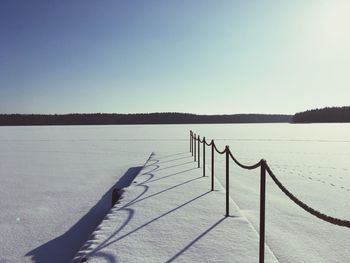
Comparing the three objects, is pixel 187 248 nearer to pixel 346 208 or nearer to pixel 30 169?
pixel 346 208

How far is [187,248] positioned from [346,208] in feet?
12.0

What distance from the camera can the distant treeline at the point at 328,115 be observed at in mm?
82350

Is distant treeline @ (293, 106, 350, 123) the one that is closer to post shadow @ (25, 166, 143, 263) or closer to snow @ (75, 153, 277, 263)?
snow @ (75, 153, 277, 263)

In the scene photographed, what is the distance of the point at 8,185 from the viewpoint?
8.41 metres

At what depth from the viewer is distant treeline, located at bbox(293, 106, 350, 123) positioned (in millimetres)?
82350

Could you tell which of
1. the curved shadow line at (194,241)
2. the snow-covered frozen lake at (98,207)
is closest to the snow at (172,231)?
the curved shadow line at (194,241)

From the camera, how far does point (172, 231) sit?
4.01 metres

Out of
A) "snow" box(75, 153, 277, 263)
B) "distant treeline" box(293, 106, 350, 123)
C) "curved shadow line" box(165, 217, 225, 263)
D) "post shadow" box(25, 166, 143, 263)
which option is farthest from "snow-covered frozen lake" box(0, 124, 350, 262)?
"distant treeline" box(293, 106, 350, 123)

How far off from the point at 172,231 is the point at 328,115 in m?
90.7

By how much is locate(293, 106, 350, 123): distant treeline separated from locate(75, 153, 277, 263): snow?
8700cm

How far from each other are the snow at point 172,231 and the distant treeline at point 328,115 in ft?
285

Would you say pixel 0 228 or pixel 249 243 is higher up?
pixel 249 243

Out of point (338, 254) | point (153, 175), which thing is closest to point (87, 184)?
point (153, 175)

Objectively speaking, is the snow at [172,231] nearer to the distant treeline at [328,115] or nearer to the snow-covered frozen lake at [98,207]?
the snow-covered frozen lake at [98,207]
